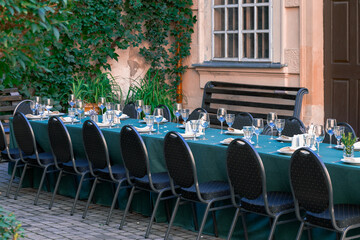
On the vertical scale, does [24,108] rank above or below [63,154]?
above

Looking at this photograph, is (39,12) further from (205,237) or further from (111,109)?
(111,109)

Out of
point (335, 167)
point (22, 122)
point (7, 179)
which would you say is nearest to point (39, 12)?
point (335, 167)

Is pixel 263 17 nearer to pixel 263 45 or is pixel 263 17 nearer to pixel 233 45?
pixel 263 45

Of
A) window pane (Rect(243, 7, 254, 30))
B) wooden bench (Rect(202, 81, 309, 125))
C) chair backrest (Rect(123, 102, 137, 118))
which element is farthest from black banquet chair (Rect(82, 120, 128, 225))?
window pane (Rect(243, 7, 254, 30))

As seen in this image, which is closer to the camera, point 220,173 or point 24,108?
point 220,173

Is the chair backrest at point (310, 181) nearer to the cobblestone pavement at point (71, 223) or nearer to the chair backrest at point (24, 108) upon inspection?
the cobblestone pavement at point (71, 223)

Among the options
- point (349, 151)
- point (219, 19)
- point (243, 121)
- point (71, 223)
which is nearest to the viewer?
point (349, 151)

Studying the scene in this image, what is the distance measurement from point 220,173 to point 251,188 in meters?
0.74

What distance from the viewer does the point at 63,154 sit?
22.1ft

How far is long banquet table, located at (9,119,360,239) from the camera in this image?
4.77m

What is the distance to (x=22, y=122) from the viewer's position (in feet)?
23.1

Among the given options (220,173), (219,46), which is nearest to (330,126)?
(220,173)

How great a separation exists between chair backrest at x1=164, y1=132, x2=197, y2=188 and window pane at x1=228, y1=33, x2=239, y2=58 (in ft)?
17.0

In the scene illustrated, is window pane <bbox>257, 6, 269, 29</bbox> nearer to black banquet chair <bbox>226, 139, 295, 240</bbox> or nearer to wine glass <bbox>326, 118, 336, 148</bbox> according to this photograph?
wine glass <bbox>326, 118, 336, 148</bbox>
